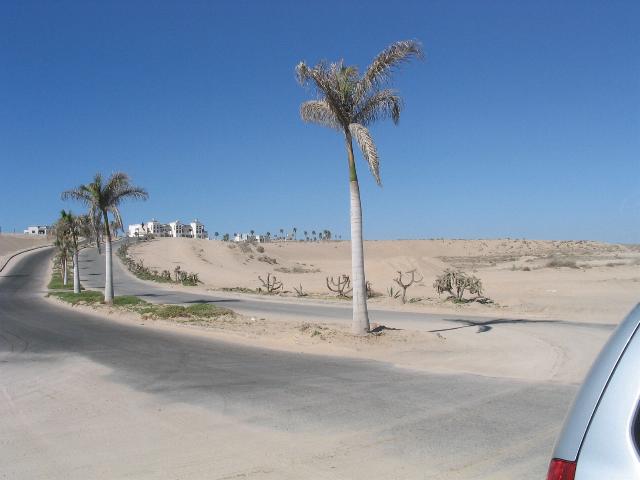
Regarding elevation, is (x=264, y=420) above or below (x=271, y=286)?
below

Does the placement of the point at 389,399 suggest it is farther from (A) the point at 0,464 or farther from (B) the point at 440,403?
(A) the point at 0,464

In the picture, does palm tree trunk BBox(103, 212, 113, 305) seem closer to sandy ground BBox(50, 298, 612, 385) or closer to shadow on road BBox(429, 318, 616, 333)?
sandy ground BBox(50, 298, 612, 385)

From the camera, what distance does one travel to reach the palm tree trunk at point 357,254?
1448 centimetres

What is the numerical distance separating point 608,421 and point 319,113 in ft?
43.7

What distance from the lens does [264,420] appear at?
767 centimetres

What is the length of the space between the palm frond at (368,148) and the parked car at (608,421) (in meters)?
11.2

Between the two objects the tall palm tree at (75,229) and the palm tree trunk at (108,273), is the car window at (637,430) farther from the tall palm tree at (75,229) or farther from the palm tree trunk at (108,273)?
the tall palm tree at (75,229)

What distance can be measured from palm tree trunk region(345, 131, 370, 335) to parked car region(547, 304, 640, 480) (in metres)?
11.9

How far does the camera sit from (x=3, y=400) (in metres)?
9.38

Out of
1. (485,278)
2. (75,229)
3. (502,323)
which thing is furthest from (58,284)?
(502,323)

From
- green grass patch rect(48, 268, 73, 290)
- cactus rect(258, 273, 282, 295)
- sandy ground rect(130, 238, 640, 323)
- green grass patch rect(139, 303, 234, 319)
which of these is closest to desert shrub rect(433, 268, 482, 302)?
sandy ground rect(130, 238, 640, 323)

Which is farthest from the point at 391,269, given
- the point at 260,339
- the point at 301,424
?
the point at 301,424

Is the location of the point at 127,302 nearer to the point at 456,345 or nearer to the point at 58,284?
the point at 456,345

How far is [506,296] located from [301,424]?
946 inches
